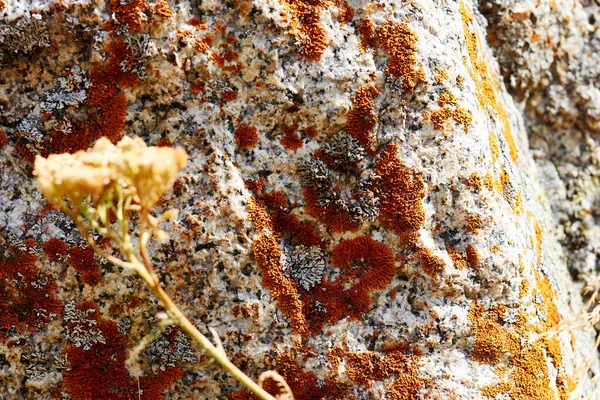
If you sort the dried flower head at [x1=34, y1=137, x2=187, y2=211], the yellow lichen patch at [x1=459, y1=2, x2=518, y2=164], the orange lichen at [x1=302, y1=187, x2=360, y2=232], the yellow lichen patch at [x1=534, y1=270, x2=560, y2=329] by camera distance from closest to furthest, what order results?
the dried flower head at [x1=34, y1=137, x2=187, y2=211]
the orange lichen at [x1=302, y1=187, x2=360, y2=232]
the yellow lichen patch at [x1=534, y1=270, x2=560, y2=329]
the yellow lichen patch at [x1=459, y1=2, x2=518, y2=164]

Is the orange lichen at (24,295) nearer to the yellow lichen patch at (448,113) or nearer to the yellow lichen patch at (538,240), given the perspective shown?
the yellow lichen patch at (448,113)

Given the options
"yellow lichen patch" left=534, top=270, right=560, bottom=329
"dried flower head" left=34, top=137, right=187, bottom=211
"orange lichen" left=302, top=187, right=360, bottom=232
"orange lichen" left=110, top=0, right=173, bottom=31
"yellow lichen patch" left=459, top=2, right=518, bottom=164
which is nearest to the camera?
"dried flower head" left=34, top=137, right=187, bottom=211

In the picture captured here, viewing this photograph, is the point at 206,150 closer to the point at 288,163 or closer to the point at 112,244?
the point at 288,163

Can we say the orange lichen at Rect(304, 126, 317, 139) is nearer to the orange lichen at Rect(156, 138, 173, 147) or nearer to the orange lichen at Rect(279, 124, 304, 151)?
the orange lichen at Rect(279, 124, 304, 151)

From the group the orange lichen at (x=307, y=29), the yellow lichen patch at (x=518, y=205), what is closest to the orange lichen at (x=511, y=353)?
the yellow lichen patch at (x=518, y=205)

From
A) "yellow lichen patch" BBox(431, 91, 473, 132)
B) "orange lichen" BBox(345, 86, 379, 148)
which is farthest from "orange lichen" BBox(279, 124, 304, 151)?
"yellow lichen patch" BBox(431, 91, 473, 132)

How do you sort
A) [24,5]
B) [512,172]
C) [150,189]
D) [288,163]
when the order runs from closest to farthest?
[150,189]
[24,5]
[288,163]
[512,172]

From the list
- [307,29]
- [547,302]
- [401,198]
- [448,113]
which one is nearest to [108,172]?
[307,29]

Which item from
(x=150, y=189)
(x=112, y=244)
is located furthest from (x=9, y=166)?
(x=150, y=189)
